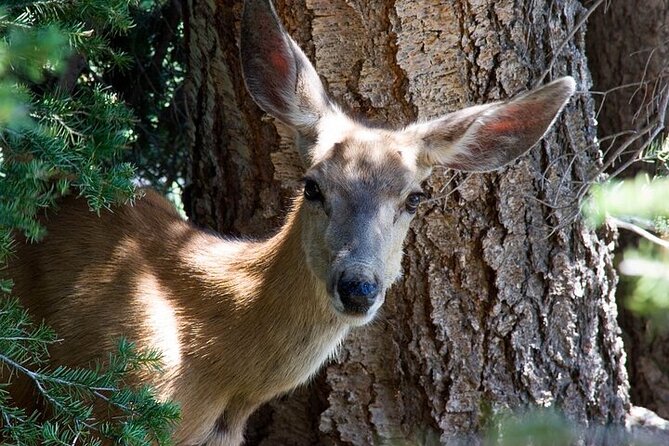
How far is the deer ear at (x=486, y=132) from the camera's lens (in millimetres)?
4070

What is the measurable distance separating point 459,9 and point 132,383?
2.21 meters

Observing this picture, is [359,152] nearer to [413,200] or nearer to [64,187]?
[413,200]

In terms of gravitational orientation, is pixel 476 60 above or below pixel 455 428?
above

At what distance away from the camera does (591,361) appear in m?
4.93

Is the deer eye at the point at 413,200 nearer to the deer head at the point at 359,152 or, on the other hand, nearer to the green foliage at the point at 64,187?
the deer head at the point at 359,152

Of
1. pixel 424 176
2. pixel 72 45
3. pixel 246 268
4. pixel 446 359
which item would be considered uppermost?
pixel 72 45

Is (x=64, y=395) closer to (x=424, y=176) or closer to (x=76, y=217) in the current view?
(x=76, y=217)

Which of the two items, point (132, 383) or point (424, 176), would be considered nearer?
point (132, 383)

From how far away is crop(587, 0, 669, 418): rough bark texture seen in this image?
218 inches

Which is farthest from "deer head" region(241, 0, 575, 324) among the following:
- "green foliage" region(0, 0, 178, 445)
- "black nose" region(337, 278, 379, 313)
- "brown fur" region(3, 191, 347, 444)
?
"green foliage" region(0, 0, 178, 445)

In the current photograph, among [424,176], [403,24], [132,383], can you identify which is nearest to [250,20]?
[403,24]

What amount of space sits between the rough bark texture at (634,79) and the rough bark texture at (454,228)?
687 millimetres

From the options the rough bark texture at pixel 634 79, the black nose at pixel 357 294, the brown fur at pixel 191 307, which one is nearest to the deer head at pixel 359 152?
the black nose at pixel 357 294

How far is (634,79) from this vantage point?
18.4ft
